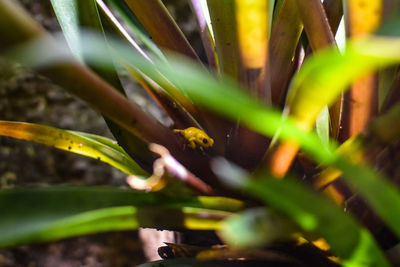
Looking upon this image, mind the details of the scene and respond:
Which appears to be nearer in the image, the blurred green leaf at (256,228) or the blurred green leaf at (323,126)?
the blurred green leaf at (256,228)

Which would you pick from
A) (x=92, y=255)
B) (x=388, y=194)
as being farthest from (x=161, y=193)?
(x=92, y=255)

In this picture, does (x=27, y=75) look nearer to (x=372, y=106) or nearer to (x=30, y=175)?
(x=30, y=175)

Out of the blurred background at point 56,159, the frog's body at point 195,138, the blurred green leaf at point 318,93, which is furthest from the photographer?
the blurred background at point 56,159

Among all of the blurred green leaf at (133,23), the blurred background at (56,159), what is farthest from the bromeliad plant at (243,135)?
the blurred background at (56,159)

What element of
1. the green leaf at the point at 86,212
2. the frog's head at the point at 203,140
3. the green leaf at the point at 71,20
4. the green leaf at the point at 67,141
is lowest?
the green leaf at the point at 86,212

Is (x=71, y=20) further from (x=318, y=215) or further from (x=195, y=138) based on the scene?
(x=318, y=215)

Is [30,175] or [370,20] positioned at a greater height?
[30,175]

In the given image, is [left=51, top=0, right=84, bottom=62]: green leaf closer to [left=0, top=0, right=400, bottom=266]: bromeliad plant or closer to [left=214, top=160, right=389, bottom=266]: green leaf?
[left=0, top=0, right=400, bottom=266]: bromeliad plant

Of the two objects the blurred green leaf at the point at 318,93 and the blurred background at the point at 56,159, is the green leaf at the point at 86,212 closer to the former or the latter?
the blurred green leaf at the point at 318,93
